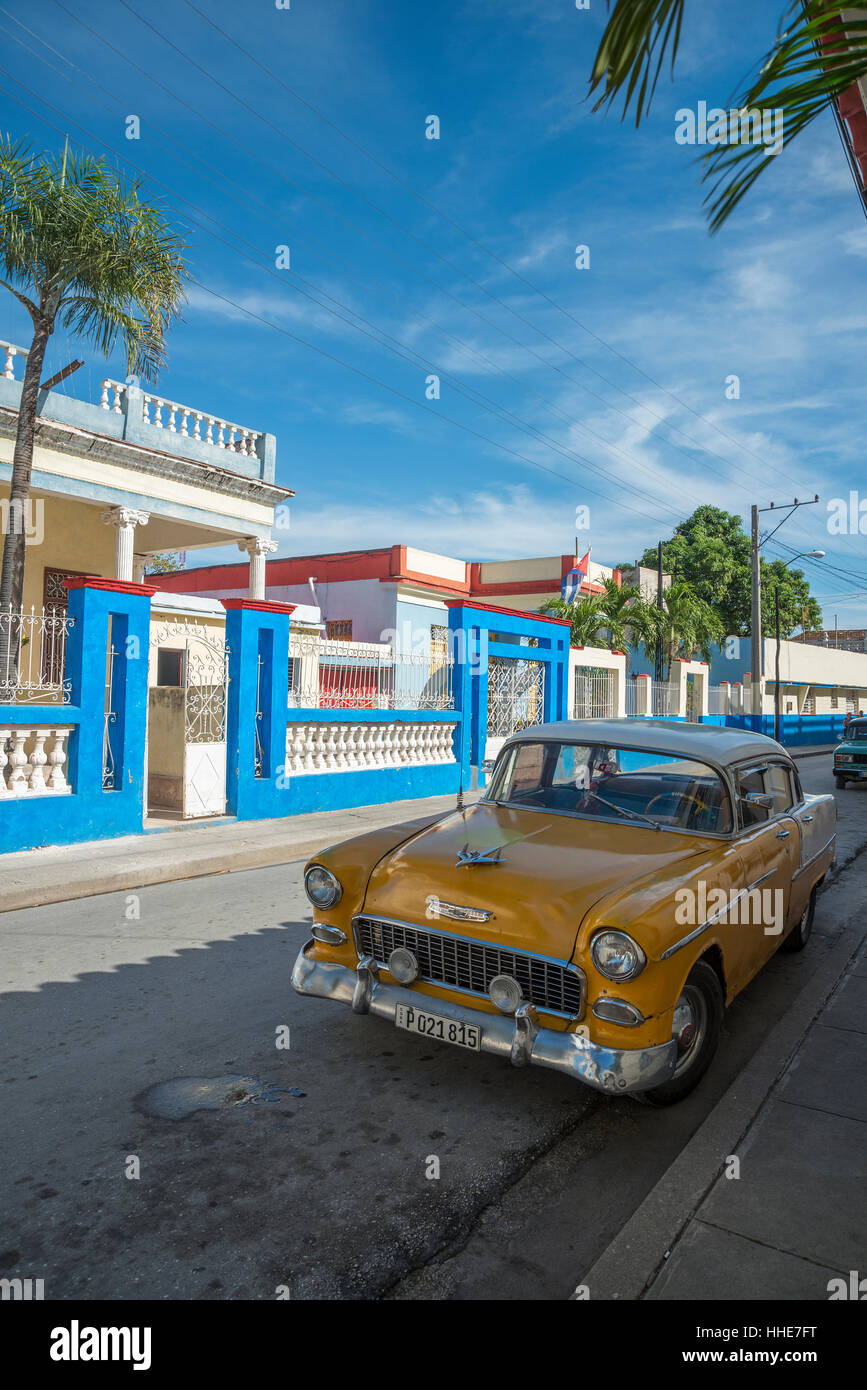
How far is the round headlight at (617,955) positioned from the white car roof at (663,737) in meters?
1.56

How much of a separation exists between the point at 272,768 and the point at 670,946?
26.4 ft

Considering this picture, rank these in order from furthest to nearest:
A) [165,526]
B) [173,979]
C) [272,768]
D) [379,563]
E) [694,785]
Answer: [379,563]
[165,526]
[272,768]
[173,979]
[694,785]

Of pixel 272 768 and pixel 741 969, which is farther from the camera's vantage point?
pixel 272 768

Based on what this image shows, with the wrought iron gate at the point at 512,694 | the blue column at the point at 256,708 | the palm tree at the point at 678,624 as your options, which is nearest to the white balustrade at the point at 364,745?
the blue column at the point at 256,708

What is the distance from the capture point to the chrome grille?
3158mm

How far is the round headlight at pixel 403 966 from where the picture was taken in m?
3.49

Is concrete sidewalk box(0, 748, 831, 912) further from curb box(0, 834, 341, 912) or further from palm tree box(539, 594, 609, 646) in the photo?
palm tree box(539, 594, 609, 646)

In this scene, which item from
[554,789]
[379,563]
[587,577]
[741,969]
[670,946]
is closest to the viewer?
[670,946]

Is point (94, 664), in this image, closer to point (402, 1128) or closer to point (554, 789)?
point (554, 789)

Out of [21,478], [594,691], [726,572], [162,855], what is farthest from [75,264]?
[726,572]

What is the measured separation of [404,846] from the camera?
4004 millimetres

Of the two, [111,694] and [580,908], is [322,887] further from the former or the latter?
[111,694]

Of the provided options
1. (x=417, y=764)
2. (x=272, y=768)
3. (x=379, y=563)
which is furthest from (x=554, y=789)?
(x=379, y=563)

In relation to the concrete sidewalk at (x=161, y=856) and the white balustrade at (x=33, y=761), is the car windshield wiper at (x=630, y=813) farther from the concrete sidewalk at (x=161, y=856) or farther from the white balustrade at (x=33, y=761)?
the white balustrade at (x=33, y=761)
